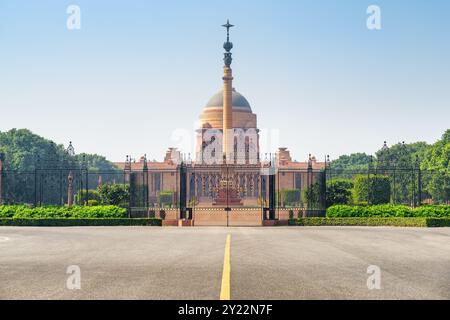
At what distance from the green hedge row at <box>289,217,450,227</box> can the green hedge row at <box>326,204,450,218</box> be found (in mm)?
922

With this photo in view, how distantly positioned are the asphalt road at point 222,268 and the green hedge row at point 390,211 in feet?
44.7

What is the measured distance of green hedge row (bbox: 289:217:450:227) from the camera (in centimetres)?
3709

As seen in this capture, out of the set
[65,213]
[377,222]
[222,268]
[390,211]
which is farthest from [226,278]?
[65,213]

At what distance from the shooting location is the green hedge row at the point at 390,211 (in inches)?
1523

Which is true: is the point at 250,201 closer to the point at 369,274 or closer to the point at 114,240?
the point at 114,240

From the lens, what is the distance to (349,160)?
570 ft

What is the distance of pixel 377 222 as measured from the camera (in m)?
38.4

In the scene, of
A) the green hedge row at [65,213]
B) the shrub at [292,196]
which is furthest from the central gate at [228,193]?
the green hedge row at [65,213]

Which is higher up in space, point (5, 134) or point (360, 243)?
point (5, 134)

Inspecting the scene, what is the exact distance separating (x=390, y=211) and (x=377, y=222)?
1.62m

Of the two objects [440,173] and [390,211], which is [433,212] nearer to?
[390,211]
